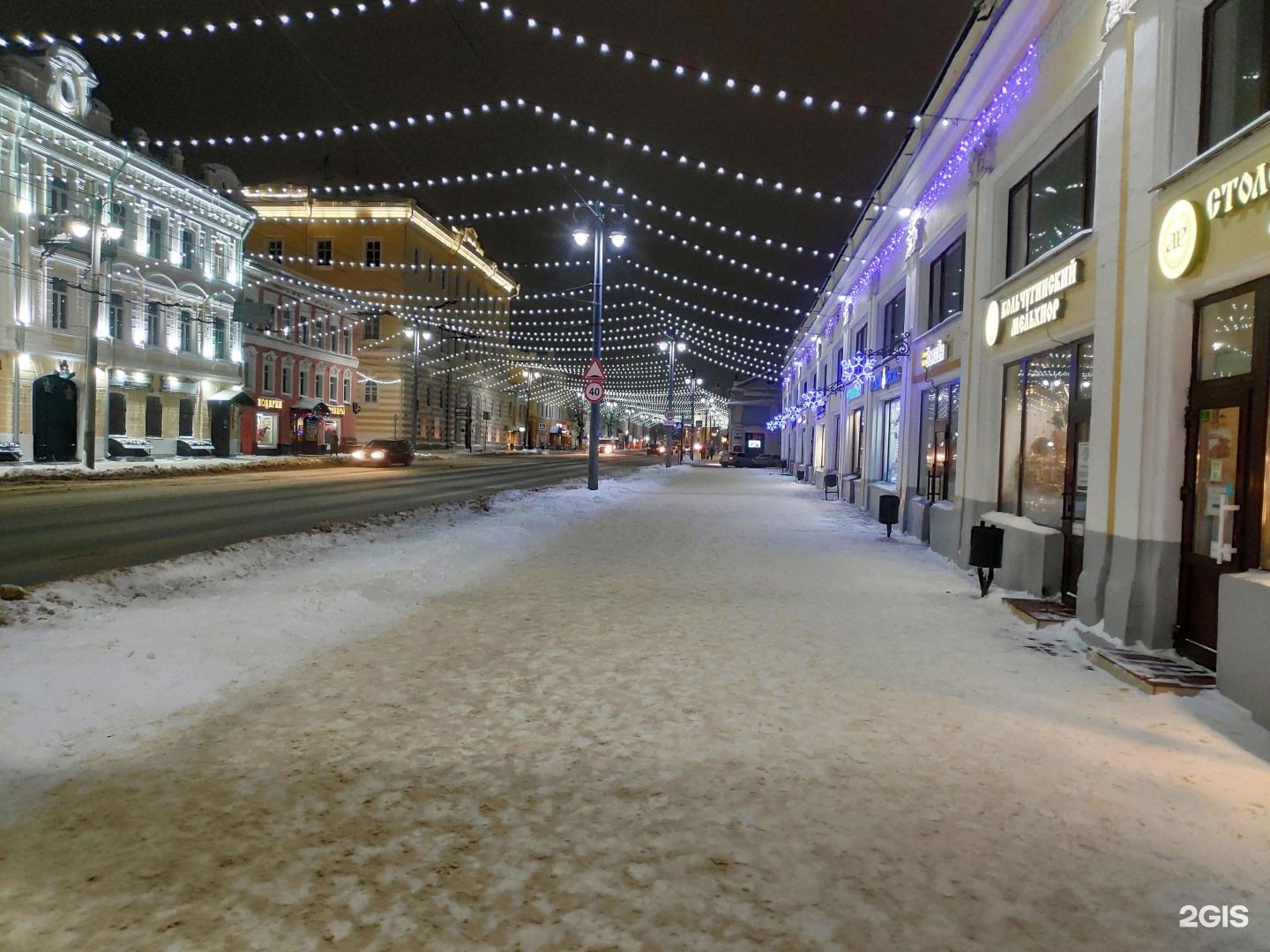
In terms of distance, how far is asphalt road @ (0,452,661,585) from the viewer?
1005cm

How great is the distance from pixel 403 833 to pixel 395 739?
1172 millimetres

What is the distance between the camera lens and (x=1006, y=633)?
24.2 feet

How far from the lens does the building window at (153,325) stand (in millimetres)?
34969

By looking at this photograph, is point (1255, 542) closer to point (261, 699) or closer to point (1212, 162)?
point (1212, 162)

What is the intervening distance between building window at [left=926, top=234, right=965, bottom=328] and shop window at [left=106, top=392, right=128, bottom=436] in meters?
33.0

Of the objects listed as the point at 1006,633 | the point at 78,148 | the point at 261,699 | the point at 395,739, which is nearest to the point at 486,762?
the point at 395,739

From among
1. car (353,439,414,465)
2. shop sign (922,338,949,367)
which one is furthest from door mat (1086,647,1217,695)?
car (353,439,414,465)

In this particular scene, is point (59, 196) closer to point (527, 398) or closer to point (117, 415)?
point (117, 415)

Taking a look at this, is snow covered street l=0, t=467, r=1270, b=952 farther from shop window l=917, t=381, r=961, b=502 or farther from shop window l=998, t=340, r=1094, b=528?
shop window l=917, t=381, r=961, b=502

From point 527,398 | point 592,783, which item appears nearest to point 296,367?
point 527,398

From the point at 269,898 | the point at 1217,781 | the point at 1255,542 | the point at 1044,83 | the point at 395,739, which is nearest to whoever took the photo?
the point at 269,898

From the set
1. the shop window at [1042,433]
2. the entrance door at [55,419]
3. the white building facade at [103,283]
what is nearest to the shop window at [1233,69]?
the shop window at [1042,433]

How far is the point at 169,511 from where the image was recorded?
49.5 ft

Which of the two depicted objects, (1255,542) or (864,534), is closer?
(1255,542)
